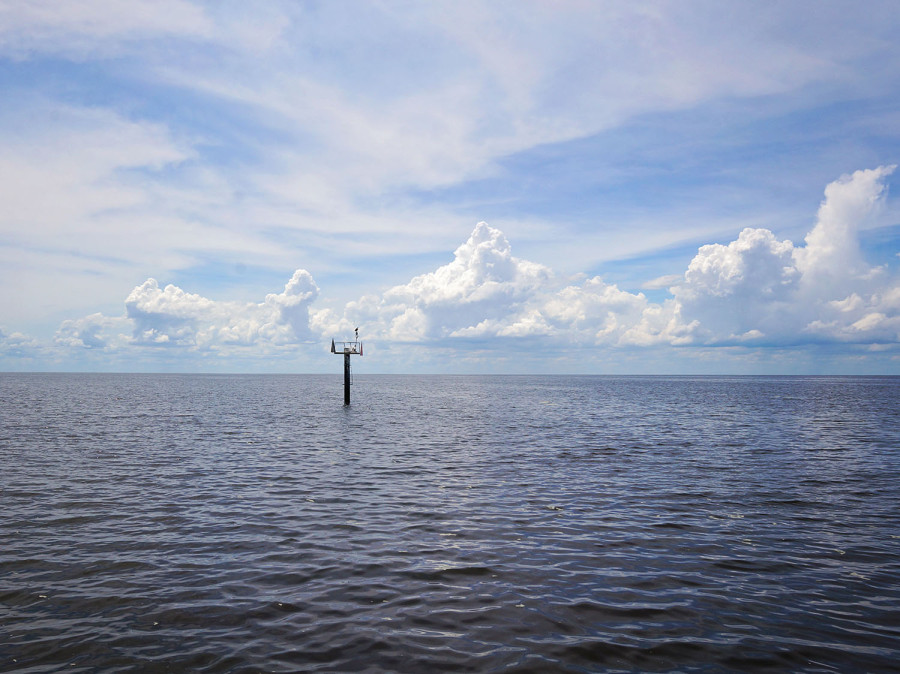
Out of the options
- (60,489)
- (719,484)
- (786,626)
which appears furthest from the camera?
(719,484)

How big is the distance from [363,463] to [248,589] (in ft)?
51.9

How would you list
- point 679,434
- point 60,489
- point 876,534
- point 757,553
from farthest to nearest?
1. point 679,434
2. point 60,489
3. point 876,534
4. point 757,553

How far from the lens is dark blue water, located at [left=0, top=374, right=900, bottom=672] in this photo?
8883 millimetres

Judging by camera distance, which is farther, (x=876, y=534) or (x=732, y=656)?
(x=876, y=534)

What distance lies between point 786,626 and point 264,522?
1348 cm

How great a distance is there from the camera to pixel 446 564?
41.9ft

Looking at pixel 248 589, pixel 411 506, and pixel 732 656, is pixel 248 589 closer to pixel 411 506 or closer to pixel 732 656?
pixel 411 506

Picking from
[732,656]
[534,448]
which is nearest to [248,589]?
[732,656]

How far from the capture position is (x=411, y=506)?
60.0ft

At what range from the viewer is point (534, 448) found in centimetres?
3284

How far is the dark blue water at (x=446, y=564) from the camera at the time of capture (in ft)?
29.1

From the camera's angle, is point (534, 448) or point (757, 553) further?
point (534, 448)

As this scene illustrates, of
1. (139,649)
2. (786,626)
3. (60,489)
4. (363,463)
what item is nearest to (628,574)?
(786,626)

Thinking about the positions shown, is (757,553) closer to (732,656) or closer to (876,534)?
(876,534)
